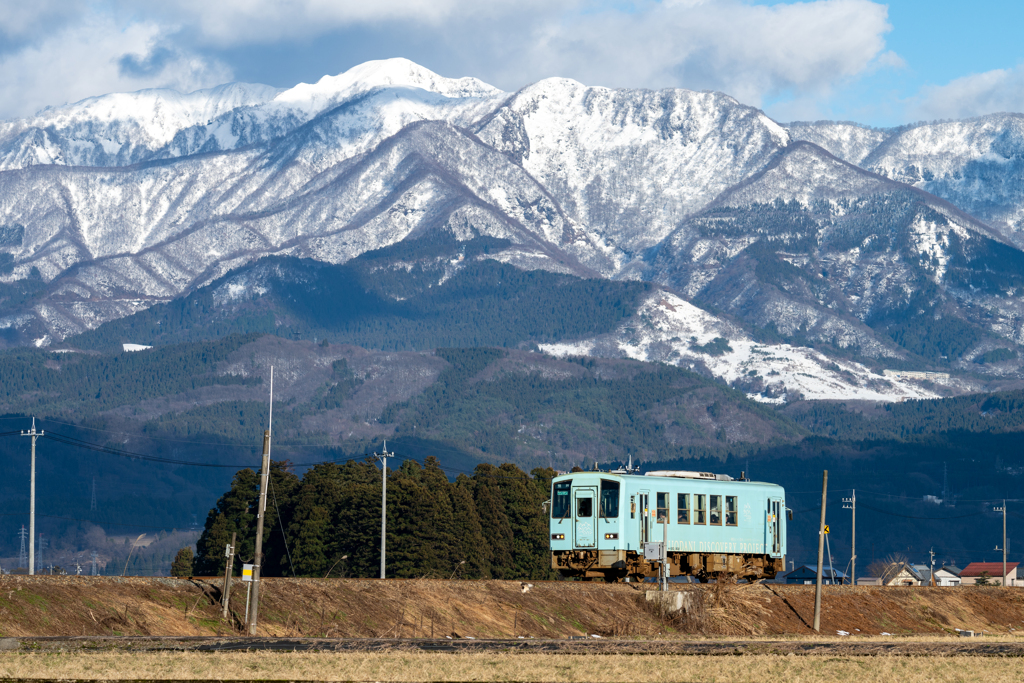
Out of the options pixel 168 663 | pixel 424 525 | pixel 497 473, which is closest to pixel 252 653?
pixel 168 663

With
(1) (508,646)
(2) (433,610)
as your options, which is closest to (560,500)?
(2) (433,610)

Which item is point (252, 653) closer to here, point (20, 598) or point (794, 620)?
point (20, 598)

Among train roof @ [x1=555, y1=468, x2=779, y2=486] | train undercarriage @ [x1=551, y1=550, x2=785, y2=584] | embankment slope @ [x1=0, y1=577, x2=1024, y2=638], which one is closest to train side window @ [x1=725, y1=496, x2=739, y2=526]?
train roof @ [x1=555, y1=468, x2=779, y2=486]

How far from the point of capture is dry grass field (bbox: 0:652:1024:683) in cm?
3769

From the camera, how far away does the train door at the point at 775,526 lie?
73.6 meters

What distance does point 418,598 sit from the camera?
62219mm

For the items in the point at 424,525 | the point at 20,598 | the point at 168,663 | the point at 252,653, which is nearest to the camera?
the point at 168,663

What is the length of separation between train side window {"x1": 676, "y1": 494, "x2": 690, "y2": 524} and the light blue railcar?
5 centimetres

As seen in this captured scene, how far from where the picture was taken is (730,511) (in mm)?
71188

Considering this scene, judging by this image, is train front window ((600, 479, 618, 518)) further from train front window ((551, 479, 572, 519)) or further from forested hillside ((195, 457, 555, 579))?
forested hillside ((195, 457, 555, 579))

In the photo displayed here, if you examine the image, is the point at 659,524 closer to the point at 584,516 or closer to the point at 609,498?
the point at 609,498

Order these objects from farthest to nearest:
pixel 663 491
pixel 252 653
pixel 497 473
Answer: pixel 497 473
pixel 663 491
pixel 252 653

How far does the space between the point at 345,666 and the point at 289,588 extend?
19510 mm

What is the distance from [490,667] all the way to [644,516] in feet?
90.0
